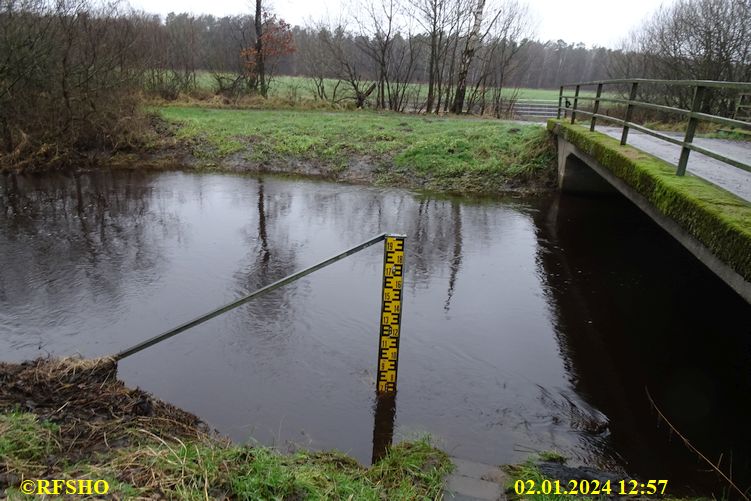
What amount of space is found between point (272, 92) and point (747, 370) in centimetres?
2518

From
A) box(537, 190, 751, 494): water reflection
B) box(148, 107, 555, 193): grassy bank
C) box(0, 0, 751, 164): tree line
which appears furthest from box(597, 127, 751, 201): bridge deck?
box(0, 0, 751, 164): tree line

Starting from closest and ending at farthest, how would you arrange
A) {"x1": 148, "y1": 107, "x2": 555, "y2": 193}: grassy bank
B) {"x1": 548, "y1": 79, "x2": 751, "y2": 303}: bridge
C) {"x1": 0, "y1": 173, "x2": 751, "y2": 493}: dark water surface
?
{"x1": 548, "y1": 79, "x2": 751, "y2": 303}: bridge < {"x1": 0, "y1": 173, "x2": 751, "y2": 493}: dark water surface < {"x1": 148, "y1": 107, "x2": 555, "y2": 193}: grassy bank

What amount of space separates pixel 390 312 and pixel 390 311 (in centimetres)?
1

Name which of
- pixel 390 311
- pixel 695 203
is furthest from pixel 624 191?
pixel 390 311

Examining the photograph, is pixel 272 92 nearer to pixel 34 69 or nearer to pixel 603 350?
pixel 34 69

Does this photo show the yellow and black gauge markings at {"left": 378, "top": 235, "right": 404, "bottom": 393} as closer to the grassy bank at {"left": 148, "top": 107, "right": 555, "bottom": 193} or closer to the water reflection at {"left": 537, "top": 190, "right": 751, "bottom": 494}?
the water reflection at {"left": 537, "top": 190, "right": 751, "bottom": 494}

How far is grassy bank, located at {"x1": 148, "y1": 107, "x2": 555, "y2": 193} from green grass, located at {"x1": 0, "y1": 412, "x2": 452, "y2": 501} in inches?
428

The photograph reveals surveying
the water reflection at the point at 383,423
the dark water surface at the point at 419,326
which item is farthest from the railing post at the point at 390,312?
the dark water surface at the point at 419,326

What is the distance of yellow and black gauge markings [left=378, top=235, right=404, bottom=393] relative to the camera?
4.77 meters

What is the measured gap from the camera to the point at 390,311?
4.94 metres

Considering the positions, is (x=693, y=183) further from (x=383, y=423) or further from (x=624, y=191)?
(x=383, y=423)

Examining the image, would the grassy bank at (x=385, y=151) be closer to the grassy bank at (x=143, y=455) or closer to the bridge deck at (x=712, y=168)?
the bridge deck at (x=712, y=168)

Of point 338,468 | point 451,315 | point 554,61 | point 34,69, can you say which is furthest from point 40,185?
point 554,61

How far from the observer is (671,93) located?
66.3 ft
